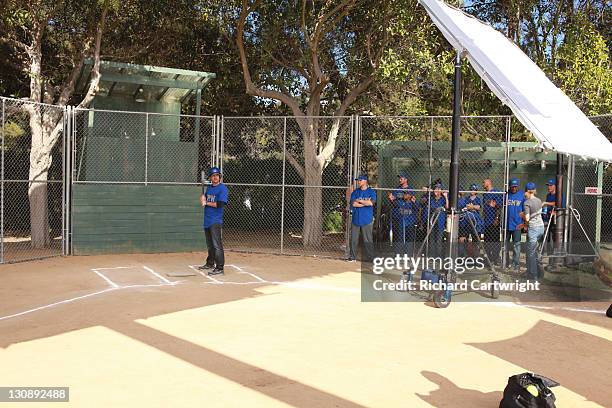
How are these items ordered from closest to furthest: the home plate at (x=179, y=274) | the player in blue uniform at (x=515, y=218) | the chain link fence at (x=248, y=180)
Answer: the home plate at (x=179, y=274)
the player in blue uniform at (x=515, y=218)
the chain link fence at (x=248, y=180)

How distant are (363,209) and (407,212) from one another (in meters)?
1.81

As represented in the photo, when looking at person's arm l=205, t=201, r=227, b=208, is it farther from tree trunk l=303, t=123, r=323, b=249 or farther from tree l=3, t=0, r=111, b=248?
tree trunk l=303, t=123, r=323, b=249

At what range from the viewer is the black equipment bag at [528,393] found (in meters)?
5.07

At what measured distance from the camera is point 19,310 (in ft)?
29.0

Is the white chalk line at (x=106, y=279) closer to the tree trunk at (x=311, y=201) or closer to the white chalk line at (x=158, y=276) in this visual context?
the white chalk line at (x=158, y=276)

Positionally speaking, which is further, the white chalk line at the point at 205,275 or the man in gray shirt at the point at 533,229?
the man in gray shirt at the point at 533,229

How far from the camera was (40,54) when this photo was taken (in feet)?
50.3

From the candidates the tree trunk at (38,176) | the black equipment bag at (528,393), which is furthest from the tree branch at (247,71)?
the black equipment bag at (528,393)

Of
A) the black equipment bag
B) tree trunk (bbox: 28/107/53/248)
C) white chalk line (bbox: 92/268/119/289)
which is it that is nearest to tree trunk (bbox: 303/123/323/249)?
Result: white chalk line (bbox: 92/268/119/289)

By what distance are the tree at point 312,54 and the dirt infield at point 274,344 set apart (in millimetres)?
6198

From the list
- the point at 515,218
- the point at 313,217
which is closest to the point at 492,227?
the point at 515,218

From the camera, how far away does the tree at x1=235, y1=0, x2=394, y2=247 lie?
1617 centimetres

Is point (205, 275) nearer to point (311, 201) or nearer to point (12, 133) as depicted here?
point (311, 201)

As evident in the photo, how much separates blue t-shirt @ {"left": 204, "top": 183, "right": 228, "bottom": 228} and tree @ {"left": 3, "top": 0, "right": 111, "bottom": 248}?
4.68 meters
